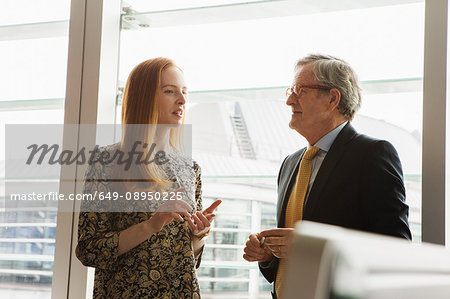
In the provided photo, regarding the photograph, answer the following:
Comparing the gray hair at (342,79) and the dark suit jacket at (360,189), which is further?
the gray hair at (342,79)

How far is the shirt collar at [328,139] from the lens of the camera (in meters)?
1.89

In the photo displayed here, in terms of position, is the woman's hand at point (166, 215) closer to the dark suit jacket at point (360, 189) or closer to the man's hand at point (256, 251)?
the man's hand at point (256, 251)

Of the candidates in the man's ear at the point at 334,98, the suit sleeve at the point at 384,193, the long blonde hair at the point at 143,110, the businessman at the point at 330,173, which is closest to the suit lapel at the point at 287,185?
the businessman at the point at 330,173

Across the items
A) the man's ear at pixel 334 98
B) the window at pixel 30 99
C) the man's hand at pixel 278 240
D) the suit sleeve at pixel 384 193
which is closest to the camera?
the suit sleeve at pixel 384 193

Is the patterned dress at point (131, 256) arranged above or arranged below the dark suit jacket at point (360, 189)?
below

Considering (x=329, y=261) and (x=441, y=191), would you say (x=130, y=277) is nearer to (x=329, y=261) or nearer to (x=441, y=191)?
(x=441, y=191)

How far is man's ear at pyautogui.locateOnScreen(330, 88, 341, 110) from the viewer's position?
193 cm

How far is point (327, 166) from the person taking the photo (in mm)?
1759

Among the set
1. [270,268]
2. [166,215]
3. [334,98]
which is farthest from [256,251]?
[334,98]

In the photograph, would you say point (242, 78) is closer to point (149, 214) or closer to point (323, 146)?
point (323, 146)

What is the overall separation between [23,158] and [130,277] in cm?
98

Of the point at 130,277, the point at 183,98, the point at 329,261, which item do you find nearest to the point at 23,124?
the point at 183,98

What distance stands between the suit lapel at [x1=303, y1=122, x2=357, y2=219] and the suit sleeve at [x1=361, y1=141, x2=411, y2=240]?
0.12 metres

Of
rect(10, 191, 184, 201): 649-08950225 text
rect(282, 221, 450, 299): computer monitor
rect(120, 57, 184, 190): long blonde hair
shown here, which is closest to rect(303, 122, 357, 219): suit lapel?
rect(10, 191, 184, 201): 649-08950225 text
